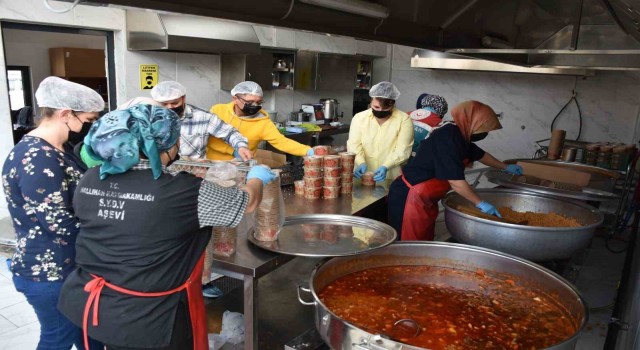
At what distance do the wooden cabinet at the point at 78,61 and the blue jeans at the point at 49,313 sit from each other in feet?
19.3

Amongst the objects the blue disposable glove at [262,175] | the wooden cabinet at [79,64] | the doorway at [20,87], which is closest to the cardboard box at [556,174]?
the blue disposable glove at [262,175]

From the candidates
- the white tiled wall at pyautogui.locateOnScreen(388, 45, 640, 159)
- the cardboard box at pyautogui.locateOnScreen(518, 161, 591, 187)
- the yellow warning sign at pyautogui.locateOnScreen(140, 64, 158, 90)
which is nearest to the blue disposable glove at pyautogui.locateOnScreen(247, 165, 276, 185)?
the cardboard box at pyautogui.locateOnScreen(518, 161, 591, 187)

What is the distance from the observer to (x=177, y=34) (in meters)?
4.41

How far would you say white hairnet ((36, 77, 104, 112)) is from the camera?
6.40 ft

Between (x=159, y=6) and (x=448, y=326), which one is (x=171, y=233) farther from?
(x=448, y=326)

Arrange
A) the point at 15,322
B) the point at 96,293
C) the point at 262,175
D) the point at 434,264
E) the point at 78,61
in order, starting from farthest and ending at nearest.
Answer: the point at 78,61 < the point at 15,322 < the point at 434,264 < the point at 262,175 < the point at 96,293

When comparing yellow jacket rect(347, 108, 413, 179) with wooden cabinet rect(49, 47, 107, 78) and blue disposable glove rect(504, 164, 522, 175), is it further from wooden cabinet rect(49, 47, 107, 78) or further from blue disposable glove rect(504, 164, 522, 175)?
wooden cabinet rect(49, 47, 107, 78)

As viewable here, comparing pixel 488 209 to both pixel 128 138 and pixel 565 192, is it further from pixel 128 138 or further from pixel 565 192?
pixel 128 138

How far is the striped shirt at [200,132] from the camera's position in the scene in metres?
3.15

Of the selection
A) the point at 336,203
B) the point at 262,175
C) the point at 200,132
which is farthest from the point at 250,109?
the point at 262,175

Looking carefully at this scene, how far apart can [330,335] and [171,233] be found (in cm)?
58

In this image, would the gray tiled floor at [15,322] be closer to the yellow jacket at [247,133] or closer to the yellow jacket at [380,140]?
the yellow jacket at [247,133]

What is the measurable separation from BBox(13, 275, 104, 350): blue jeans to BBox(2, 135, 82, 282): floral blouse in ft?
0.13

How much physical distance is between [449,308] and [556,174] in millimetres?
1893
